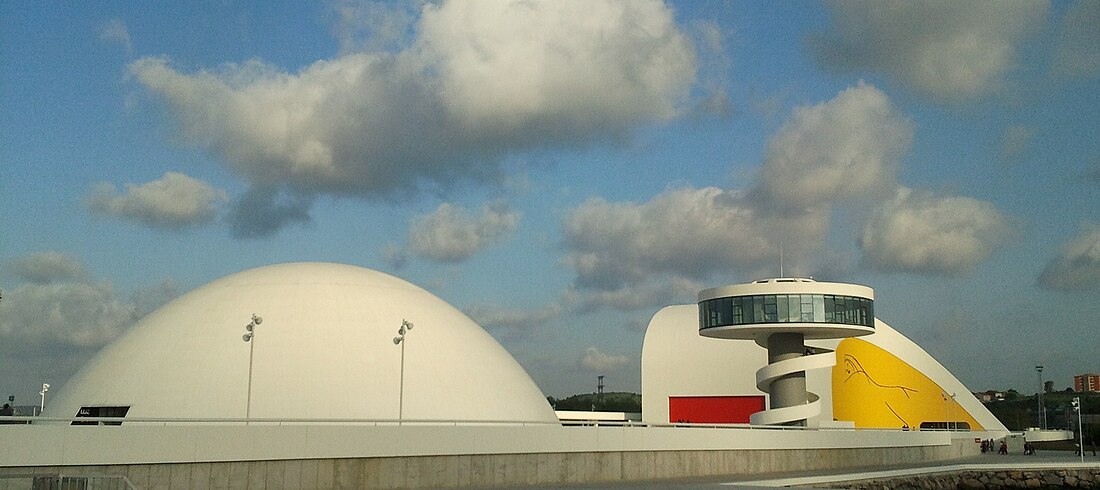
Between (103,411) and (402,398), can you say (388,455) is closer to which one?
(402,398)

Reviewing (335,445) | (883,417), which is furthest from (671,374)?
(335,445)

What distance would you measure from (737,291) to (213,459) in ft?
129

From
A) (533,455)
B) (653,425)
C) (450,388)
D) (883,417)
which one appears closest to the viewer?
(533,455)

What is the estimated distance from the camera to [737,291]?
57.0 metres

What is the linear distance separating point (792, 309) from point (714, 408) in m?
Answer: 23.0

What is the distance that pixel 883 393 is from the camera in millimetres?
72562

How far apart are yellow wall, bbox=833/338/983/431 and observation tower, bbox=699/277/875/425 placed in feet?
52.1

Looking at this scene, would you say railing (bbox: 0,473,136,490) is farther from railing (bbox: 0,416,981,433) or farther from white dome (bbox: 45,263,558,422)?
white dome (bbox: 45,263,558,422)

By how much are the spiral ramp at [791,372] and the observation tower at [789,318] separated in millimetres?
59

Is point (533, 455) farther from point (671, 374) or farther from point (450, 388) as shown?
point (671, 374)

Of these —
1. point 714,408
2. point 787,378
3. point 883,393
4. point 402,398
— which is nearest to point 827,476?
point 402,398

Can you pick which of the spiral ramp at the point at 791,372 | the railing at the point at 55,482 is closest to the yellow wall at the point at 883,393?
the spiral ramp at the point at 791,372

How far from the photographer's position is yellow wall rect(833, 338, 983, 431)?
72062 millimetres

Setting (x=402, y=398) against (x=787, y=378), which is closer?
(x=402, y=398)
